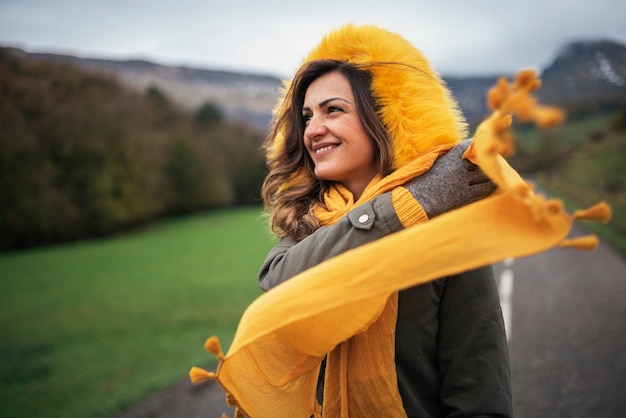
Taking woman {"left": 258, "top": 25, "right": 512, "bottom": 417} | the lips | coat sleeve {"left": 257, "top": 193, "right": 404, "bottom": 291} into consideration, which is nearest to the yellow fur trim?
woman {"left": 258, "top": 25, "right": 512, "bottom": 417}

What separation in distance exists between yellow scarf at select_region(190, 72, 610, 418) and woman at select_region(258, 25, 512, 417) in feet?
0.05

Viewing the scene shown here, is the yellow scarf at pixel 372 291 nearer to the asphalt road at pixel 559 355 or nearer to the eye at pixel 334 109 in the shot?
the eye at pixel 334 109

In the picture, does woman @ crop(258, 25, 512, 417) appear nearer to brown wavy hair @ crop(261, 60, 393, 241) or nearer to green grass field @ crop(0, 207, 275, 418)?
brown wavy hair @ crop(261, 60, 393, 241)

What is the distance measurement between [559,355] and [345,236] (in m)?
5.59

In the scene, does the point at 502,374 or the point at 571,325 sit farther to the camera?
the point at 571,325

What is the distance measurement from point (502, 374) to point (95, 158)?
32292 millimetres

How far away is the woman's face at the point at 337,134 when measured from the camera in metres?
1.87

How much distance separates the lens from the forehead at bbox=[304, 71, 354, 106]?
1.89m

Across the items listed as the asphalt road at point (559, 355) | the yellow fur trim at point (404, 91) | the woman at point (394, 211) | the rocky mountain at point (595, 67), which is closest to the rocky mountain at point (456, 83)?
the rocky mountain at point (595, 67)

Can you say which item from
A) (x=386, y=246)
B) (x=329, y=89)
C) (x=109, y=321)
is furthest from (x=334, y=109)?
(x=109, y=321)

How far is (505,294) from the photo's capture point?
862cm

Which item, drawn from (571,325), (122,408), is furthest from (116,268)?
(571,325)

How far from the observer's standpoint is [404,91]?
70.7 inches

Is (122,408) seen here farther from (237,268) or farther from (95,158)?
(95,158)
